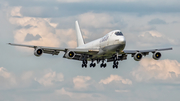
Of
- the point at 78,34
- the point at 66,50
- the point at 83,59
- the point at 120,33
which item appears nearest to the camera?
the point at 120,33

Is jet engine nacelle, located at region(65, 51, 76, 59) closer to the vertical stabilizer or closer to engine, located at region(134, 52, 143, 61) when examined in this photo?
engine, located at region(134, 52, 143, 61)

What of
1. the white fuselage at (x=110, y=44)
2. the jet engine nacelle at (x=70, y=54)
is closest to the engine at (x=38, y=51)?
the jet engine nacelle at (x=70, y=54)

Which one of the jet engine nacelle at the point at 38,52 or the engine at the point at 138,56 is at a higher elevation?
the jet engine nacelle at the point at 38,52

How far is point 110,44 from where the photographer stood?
84.8 m

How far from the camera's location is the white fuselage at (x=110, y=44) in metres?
83.0

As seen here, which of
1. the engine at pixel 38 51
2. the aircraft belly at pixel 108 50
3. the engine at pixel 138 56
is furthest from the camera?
the engine at pixel 138 56

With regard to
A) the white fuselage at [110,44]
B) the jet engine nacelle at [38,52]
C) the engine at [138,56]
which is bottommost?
the engine at [138,56]

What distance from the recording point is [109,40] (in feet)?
280

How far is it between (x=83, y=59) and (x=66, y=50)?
7.66m

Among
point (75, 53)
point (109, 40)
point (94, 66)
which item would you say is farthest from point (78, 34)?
point (109, 40)

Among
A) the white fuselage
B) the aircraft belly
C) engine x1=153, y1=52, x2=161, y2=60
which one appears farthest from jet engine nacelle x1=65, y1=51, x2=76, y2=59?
engine x1=153, y1=52, x2=161, y2=60

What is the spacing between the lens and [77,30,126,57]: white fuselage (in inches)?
3268

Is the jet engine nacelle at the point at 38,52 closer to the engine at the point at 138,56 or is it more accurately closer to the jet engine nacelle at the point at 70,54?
the jet engine nacelle at the point at 70,54

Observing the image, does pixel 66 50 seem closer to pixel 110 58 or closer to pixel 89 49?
pixel 89 49
